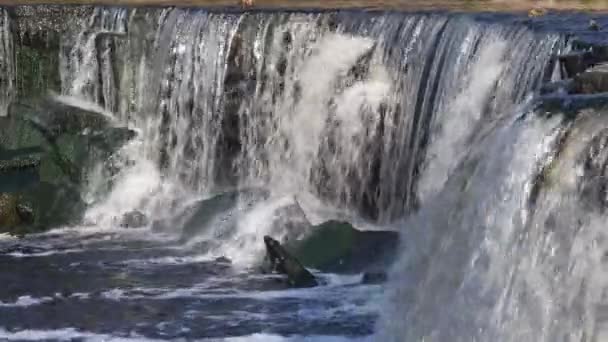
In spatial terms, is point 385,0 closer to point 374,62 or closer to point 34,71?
point 374,62

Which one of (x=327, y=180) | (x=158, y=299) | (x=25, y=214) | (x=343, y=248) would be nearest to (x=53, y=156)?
(x=25, y=214)

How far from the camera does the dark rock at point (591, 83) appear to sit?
35.2 ft

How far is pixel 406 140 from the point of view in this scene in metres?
16.3

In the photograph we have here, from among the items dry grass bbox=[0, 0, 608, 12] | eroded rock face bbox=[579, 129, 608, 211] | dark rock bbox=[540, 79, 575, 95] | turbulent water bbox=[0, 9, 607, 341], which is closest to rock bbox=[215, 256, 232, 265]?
turbulent water bbox=[0, 9, 607, 341]

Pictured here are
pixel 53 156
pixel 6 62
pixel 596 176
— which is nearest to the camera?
pixel 596 176

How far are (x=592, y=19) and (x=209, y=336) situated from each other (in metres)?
6.88

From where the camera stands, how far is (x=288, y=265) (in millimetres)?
15039

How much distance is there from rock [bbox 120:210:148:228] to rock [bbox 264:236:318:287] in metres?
3.30

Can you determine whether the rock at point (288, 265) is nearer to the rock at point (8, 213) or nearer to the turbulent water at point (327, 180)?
the turbulent water at point (327, 180)

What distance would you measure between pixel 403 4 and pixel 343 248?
604 cm

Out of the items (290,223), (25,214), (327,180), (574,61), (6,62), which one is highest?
(6,62)

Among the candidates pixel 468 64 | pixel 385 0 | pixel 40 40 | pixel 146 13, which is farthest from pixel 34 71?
pixel 468 64

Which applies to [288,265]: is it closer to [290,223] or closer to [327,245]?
[327,245]

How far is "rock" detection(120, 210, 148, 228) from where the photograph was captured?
18250mm
